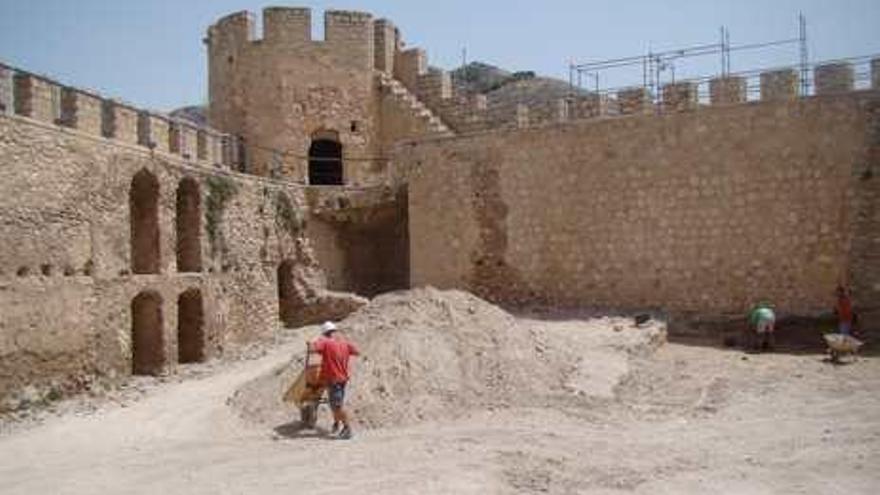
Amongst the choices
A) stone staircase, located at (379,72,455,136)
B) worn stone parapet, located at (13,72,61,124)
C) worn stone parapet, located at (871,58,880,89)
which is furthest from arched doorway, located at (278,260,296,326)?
worn stone parapet, located at (871,58,880,89)

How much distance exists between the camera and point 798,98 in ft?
53.9

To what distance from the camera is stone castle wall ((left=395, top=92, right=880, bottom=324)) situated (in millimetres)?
16266

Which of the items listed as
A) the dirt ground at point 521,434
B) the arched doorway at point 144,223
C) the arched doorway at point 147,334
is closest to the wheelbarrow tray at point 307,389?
the dirt ground at point 521,434

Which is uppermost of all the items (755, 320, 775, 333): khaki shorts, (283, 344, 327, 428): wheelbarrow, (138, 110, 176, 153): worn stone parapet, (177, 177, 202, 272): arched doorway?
(138, 110, 176, 153): worn stone parapet

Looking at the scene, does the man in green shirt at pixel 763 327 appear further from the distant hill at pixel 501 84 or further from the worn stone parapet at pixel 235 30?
the distant hill at pixel 501 84

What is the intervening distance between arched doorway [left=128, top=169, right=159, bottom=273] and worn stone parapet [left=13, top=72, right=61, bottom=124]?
269 cm

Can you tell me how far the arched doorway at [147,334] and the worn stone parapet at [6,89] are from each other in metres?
4.46

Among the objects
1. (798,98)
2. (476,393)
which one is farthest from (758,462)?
(798,98)

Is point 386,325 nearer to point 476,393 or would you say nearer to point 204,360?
point 476,393

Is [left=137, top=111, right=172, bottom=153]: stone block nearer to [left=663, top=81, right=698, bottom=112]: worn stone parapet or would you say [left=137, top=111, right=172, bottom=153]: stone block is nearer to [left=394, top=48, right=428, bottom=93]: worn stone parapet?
[left=394, top=48, right=428, bottom=93]: worn stone parapet

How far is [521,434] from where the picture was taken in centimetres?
1045

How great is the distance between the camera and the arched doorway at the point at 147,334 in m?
16.6

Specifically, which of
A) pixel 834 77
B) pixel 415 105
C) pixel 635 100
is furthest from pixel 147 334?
pixel 834 77

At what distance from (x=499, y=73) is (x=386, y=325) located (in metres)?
27.5
